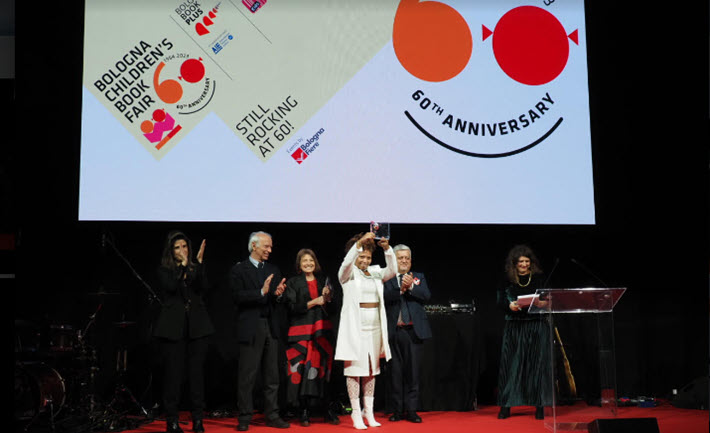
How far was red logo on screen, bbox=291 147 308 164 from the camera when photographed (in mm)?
5973

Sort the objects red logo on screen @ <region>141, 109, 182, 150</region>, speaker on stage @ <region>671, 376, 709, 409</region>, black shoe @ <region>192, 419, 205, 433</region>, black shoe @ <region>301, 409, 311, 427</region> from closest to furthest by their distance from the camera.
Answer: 1. black shoe @ <region>192, 419, 205, 433</region>
2. black shoe @ <region>301, 409, 311, 427</region>
3. red logo on screen @ <region>141, 109, 182, 150</region>
4. speaker on stage @ <region>671, 376, 709, 409</region>

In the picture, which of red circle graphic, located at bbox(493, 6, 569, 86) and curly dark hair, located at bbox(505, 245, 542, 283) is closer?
curly dark hair, located at bbox(505, 245, 542, 283)

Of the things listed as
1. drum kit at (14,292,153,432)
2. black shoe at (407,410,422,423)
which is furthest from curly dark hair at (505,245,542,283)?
drum kit at (14,292,153,432)

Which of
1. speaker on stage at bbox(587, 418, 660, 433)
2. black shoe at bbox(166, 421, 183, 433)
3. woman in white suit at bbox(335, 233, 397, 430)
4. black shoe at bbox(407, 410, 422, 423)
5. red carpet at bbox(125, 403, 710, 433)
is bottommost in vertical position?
red carpet at bbox(125, 403, 710, 433)

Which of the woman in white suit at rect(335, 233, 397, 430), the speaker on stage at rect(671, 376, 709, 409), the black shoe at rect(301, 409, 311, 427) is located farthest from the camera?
the speaker on stage at rect(671, 376, 709, 409)

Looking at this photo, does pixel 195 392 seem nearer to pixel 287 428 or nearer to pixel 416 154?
pixel 287 428

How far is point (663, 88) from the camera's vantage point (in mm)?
6828

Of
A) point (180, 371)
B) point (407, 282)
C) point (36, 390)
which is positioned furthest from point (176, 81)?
point (36, 390)

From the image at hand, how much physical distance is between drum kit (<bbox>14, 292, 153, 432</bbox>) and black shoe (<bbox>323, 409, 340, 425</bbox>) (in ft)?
4.64

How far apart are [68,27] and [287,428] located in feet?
12.9

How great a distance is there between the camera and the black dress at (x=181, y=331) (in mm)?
5152

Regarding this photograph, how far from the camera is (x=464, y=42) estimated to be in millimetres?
6188

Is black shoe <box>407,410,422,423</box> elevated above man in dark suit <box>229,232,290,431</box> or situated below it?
below

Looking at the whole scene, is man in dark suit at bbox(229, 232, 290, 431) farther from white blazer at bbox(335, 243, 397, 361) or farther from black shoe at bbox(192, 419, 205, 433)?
white blazer at bbox(335, 243, 397, 361)
